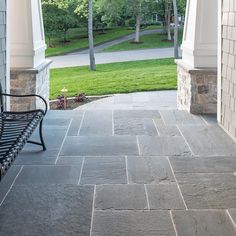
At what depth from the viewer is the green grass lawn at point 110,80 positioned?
9227 millimetres

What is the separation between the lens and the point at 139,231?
2316mm

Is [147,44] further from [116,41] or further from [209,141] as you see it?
[209,141]

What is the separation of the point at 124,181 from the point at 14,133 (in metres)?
0.86

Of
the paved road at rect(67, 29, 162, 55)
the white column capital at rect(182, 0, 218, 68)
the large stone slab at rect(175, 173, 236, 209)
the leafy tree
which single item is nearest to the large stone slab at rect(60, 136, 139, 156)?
the large stone slab at rect(175, 173, 236, 209)

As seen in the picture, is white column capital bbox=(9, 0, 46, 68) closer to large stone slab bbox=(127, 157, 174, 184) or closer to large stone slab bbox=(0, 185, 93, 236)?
large stone slab bbox=(127, 157, 174, 184)

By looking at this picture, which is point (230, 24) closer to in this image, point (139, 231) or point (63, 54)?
point (139, 231)

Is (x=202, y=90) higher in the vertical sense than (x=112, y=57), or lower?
Result: lower

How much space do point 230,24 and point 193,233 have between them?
2.46 metres

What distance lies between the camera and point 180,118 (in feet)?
16.2

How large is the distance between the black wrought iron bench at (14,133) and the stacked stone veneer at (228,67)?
1.78m

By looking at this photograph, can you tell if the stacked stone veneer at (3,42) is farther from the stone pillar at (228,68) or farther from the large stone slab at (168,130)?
the stone pillar at (228,68)

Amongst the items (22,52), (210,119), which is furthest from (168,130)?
(22,52)

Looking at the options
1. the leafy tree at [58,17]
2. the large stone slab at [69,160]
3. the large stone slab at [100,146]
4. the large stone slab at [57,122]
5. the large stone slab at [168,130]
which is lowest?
the large stone slab at [69,160]

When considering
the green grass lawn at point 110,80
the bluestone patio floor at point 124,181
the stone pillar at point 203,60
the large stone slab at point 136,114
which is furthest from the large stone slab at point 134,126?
the green grass lawn at point 110,80
